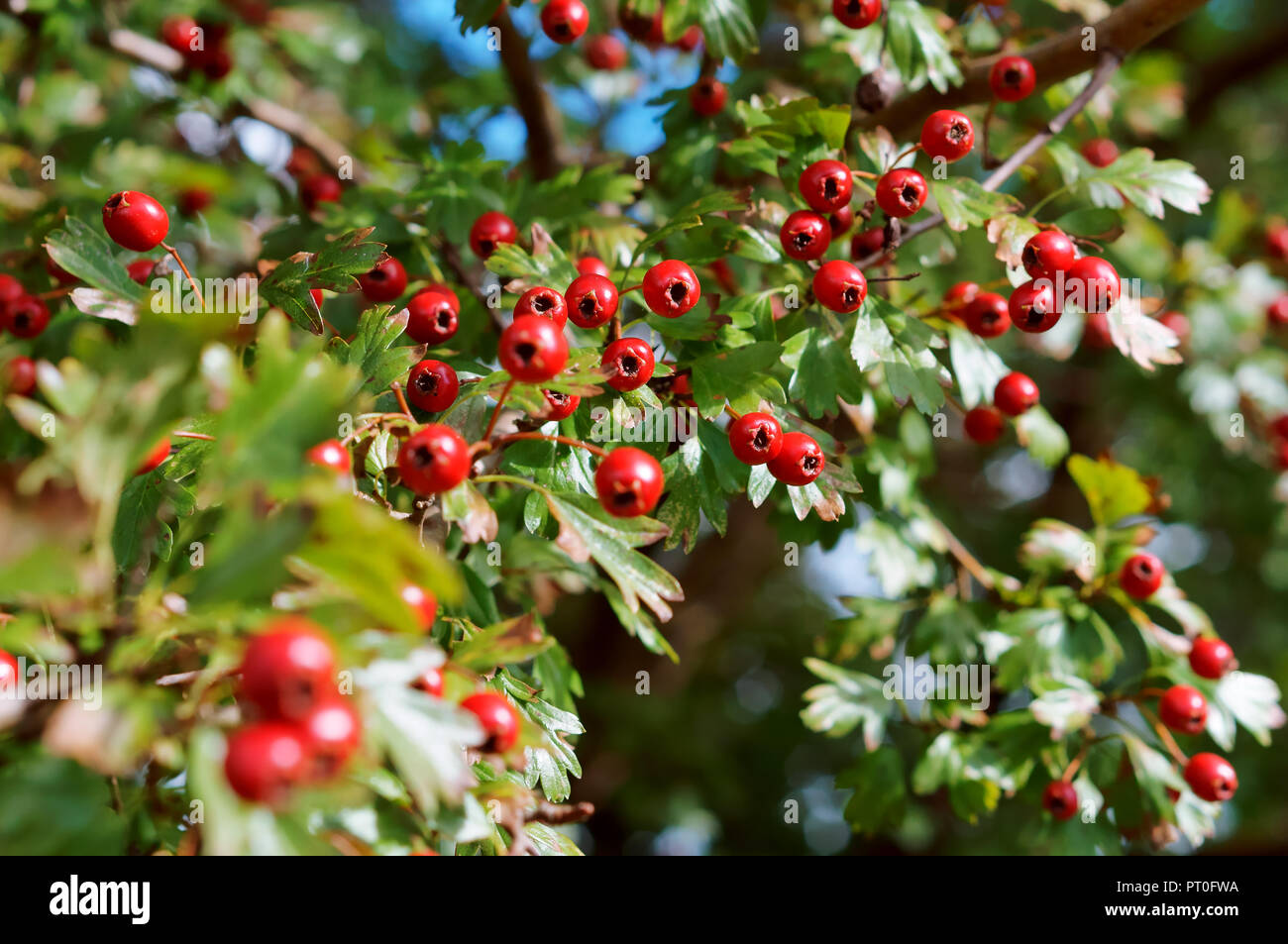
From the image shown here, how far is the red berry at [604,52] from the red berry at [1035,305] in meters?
2.09

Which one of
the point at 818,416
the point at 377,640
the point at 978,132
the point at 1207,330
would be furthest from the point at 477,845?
the point at 1207,330

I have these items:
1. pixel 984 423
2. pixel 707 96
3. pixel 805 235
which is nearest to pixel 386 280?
pixel 805 235

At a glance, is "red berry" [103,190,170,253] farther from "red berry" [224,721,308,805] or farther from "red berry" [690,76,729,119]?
"red berry" [690,76,729,119]

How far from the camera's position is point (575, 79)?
3.60 m

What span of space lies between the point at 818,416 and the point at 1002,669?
3.01ft

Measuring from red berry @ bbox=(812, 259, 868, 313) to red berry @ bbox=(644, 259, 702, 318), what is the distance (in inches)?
11.6

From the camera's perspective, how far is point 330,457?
1129 mm

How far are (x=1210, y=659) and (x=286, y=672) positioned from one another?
227cm

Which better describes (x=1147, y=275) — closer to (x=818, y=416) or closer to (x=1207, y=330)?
(x=1207, y=330)

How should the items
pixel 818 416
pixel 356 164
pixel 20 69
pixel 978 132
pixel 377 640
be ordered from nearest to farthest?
pixel 377 640 → pixel 818 416 → pixel 978 132 → pixel 20 69 → pixel 356 164

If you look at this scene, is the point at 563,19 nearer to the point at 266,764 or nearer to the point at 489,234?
the point at 489,234

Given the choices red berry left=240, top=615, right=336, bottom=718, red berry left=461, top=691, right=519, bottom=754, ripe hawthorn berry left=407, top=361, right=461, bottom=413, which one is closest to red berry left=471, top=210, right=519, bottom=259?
ripe hawthorn berry left=407, top=361, right=461, bottom=413

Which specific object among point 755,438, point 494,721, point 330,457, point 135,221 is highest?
point 135,221
